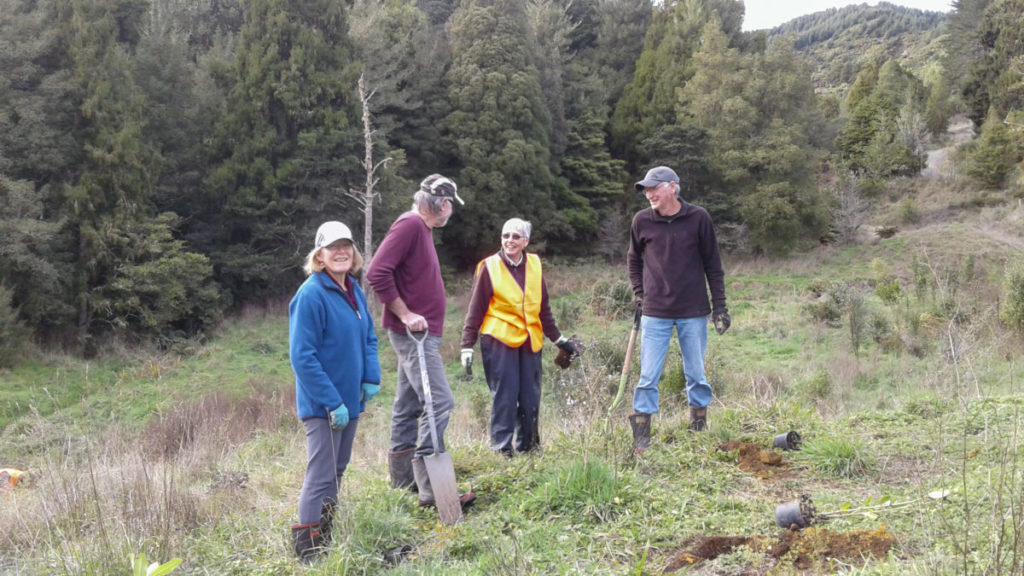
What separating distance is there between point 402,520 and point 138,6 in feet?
63.6

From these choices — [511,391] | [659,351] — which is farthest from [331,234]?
[659,351]

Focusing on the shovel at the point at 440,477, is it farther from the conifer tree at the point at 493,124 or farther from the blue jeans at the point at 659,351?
the conifer tree at the point at 493,124

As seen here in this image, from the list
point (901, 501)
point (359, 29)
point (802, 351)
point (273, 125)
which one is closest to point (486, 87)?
point (359, 29)

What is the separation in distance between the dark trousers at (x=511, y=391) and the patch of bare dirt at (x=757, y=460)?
1.30 metres

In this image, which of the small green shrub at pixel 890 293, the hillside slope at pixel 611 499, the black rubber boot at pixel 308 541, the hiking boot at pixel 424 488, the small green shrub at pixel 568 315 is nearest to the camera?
the hillside slope at pixel 611 499

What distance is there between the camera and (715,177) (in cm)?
2833

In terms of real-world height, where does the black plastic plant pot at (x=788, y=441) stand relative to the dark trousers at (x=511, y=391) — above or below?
below

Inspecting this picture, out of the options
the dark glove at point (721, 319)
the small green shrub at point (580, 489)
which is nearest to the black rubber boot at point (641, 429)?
the dark glove at point (721, 319)

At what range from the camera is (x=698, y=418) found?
16.2ft

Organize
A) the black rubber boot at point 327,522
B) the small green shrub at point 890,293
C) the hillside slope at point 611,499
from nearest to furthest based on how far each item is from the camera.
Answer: the hillside slope at point 611,499
the black rubber boot at point 327,522
the small green shrub at point 890,293

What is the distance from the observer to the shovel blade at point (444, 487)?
3.77 meters

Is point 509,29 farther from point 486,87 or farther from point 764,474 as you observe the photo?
point 764,474

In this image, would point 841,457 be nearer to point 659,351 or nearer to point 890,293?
point 659,351

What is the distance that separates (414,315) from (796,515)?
2.24 metres
